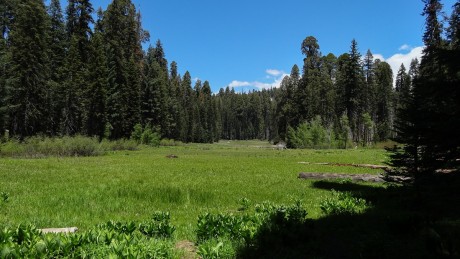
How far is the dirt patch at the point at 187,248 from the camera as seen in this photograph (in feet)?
19.3

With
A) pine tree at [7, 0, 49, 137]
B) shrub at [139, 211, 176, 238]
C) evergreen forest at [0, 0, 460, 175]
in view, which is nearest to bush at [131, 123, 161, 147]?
evergreen forest at [0, 0, 460, 175]

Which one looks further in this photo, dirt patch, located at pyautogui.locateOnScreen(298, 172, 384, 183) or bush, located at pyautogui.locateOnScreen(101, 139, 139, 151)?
bush, located at pyautogui.locateOnScreen(101, 139, 139, 151)

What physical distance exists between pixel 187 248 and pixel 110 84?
208 ft

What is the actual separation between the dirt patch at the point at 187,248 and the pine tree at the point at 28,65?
1731 inches

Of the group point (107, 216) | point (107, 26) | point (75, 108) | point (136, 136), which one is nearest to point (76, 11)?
point (107, 26)

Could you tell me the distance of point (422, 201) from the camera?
371 inches

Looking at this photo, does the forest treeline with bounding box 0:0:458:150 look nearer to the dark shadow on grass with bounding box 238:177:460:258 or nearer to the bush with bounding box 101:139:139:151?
the bush with bounding box 101:139:139:151

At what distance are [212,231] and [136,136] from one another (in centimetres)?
5876

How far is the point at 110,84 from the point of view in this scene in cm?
6500

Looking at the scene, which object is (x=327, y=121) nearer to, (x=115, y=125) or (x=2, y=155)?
(x=115, y=125)

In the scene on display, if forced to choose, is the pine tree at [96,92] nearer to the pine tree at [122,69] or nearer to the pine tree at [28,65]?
the pine tree at [122,69]

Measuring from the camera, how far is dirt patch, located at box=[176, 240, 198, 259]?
19.3 ft

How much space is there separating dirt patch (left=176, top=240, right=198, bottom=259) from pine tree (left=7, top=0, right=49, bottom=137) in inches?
1731

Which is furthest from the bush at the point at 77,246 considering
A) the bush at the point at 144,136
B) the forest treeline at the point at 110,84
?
the bush at the point at 144,136
